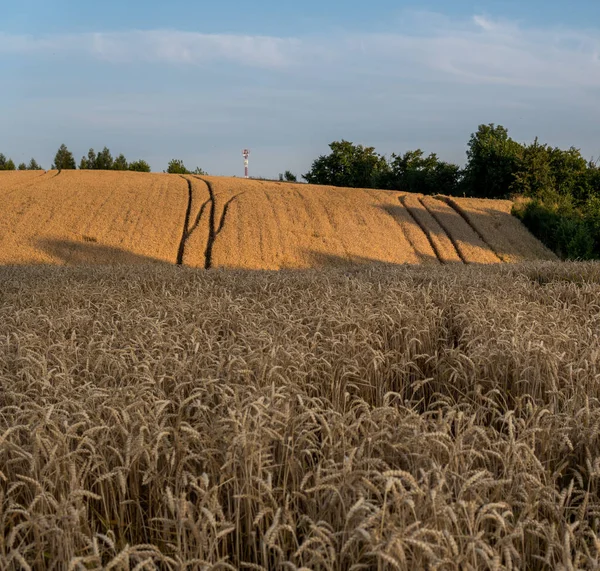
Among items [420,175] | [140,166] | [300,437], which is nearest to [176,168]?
[140,166]

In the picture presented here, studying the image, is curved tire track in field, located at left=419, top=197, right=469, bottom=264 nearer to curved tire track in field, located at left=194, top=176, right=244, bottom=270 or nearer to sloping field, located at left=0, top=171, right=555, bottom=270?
sloping field, located at left=0, top=171, right=555, bottom=270

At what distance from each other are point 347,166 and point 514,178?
15.8m

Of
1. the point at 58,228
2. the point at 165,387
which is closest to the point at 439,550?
the point at 165,387

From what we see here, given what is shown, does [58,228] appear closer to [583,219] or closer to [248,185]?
[248,185]

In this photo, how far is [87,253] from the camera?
26.7 m

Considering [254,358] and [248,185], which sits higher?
[248,185]

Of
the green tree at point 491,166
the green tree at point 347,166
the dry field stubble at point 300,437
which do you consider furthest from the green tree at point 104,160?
the dry field stubble at point 300,437

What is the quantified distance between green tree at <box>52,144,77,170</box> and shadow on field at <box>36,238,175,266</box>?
50.7m

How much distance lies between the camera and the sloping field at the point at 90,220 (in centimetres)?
2655

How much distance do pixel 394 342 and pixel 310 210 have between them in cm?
2669

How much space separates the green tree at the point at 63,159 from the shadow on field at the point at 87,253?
166ft

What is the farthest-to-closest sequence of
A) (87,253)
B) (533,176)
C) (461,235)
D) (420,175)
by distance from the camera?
(420,175) → (533,176) → (461,235) → (87,253)

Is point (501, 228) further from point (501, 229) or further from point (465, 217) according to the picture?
point (465, 217)

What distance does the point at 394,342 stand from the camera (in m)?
6.11
